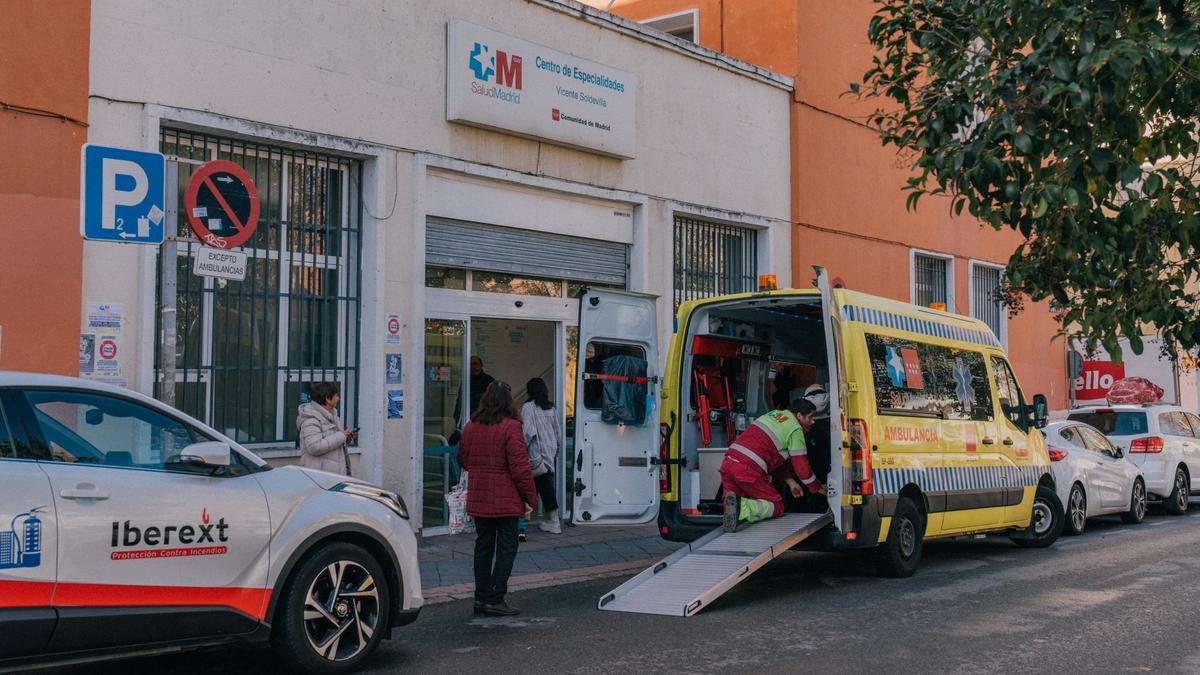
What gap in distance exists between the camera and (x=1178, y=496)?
53.6 ft

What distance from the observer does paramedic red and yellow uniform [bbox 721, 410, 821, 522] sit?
9234mm

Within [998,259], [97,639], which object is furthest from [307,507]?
[998,259]

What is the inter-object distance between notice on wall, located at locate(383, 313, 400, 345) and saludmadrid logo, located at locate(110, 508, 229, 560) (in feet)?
18.5

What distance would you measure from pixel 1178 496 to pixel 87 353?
14363mm

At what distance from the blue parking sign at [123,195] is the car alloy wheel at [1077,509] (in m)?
10.5

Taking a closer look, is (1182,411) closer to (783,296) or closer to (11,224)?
(783,296)

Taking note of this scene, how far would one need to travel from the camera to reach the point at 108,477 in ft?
18.4

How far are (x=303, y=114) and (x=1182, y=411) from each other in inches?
529

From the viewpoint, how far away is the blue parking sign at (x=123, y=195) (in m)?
7.29

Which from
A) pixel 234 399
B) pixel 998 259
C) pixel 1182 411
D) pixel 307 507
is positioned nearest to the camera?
pixel 307 507

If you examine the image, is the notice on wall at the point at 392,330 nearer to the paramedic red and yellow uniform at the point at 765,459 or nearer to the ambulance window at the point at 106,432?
the paramedic red and yellow uniform at the point at 765,459

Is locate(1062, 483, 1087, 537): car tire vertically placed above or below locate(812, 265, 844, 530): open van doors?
below

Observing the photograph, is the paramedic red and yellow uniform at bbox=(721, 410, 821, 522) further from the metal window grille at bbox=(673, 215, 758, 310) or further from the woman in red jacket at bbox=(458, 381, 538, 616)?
the metal window grille at bbox=(673, 215, 758, 310)

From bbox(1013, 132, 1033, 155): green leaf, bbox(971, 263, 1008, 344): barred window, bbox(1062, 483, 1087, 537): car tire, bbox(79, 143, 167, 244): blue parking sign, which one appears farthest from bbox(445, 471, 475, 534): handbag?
bbox(971, 263, 1008, 344): barred window
